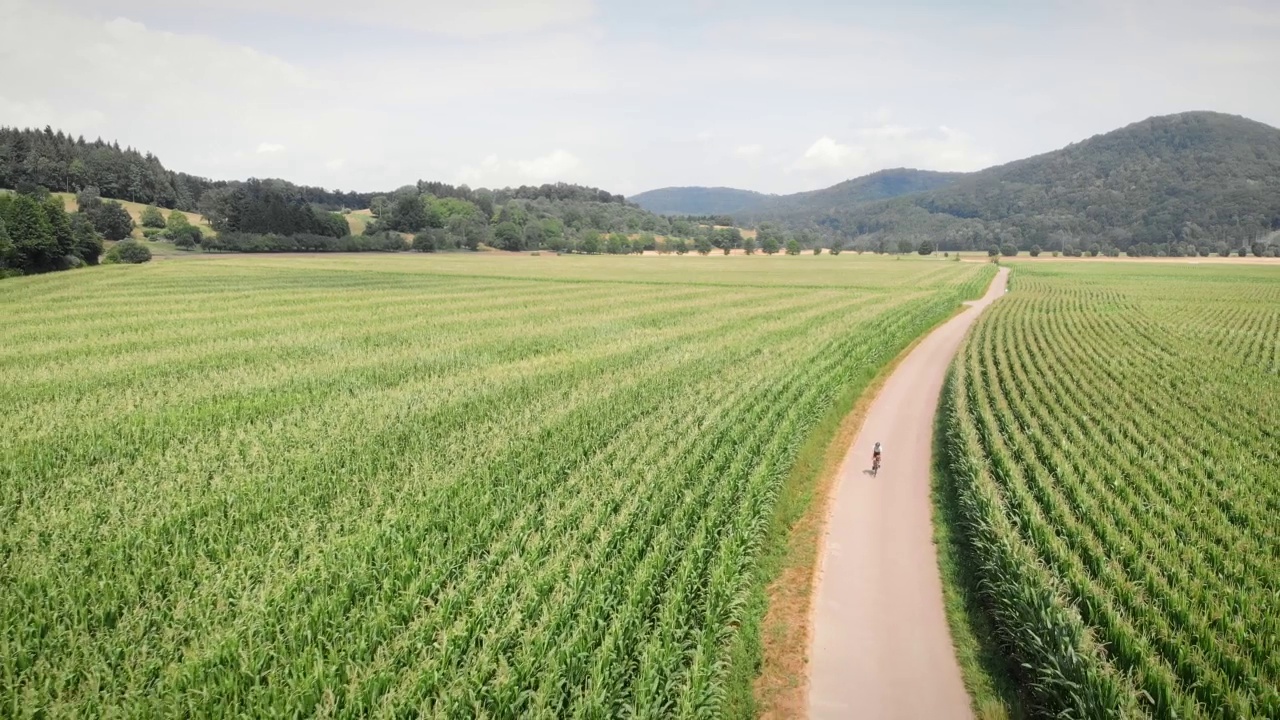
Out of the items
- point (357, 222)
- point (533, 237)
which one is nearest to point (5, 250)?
point (533, 237)

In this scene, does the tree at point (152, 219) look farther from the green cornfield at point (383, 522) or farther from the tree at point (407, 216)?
the green cornfield at point (383, 522)

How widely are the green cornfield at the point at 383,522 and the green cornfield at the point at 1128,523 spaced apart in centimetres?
189

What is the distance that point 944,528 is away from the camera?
14305 mm

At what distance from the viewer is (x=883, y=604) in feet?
37.4

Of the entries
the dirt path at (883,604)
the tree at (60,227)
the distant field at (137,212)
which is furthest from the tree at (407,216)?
the dirt path at (883,604)

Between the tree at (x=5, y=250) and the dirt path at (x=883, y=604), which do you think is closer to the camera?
the dirt path at (x=883, y=604)

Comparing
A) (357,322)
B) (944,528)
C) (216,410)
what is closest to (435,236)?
(357,322)

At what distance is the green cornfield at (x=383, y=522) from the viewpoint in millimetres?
7684

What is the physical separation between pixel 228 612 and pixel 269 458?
6.65 m

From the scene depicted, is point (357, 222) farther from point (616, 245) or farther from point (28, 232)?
point (28, 232)

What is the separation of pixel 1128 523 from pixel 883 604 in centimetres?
567

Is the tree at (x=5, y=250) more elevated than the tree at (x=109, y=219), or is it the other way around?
the tree at (x=109, y=219)

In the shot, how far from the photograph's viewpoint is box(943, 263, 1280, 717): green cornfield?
8594mm

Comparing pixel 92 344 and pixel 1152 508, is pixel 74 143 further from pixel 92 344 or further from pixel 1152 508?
pixel 1152 508
